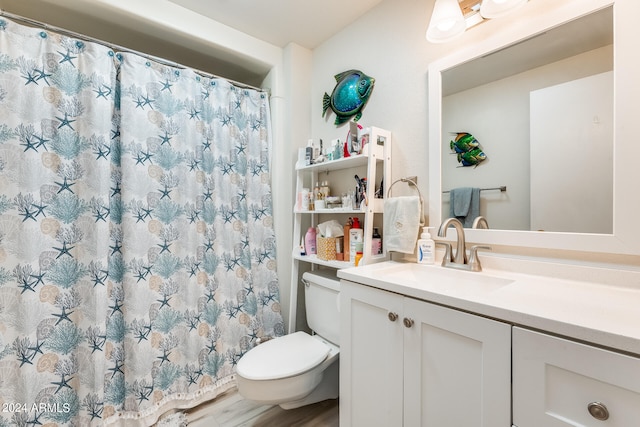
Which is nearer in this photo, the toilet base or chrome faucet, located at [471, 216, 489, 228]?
chrome faucet, located at [471, 216, 489, 228]

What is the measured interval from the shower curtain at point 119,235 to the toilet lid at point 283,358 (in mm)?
358

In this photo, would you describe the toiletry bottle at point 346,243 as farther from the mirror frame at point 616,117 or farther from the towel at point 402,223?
the mirror frame at point 616,117

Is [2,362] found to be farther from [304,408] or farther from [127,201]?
[304,408]

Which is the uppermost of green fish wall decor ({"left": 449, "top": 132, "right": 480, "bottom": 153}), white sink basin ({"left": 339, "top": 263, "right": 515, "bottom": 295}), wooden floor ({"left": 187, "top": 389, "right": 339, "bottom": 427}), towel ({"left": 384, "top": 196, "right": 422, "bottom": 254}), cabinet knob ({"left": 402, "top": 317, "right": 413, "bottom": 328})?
green fish wall decor ({"left": 449, "top": 132, "right": 480, "bottom": 153})

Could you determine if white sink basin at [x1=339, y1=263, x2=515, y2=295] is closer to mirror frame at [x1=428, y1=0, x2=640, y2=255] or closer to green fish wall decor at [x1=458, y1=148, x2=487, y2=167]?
mirror frame at [x1=428, y1=0, x2=640, y2=255]

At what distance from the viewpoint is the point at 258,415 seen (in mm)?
1514

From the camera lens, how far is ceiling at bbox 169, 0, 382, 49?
5.02 ft

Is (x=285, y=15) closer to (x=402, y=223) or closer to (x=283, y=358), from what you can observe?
(x=402, y=223)

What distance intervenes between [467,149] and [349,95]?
2.65ft

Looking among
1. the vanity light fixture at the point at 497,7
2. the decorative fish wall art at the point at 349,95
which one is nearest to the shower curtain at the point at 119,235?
the decorative fish wall art at the point at 349,95

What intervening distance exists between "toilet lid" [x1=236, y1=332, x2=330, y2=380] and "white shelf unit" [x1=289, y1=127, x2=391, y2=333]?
1.06ft

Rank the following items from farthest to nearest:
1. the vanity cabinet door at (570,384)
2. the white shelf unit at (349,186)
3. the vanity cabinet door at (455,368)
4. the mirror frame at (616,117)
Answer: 1. the white shelf unit at (349,186)
2. the mirror frame at (616,117)
3. the vanity cabinet door at (455,368)
4. the vanity cabinet door at (570,384)

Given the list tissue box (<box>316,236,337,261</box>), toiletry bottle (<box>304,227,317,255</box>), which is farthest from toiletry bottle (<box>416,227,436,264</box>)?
toiletry bottle (<box>304,227,317,255</box>)

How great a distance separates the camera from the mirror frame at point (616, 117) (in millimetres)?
823
